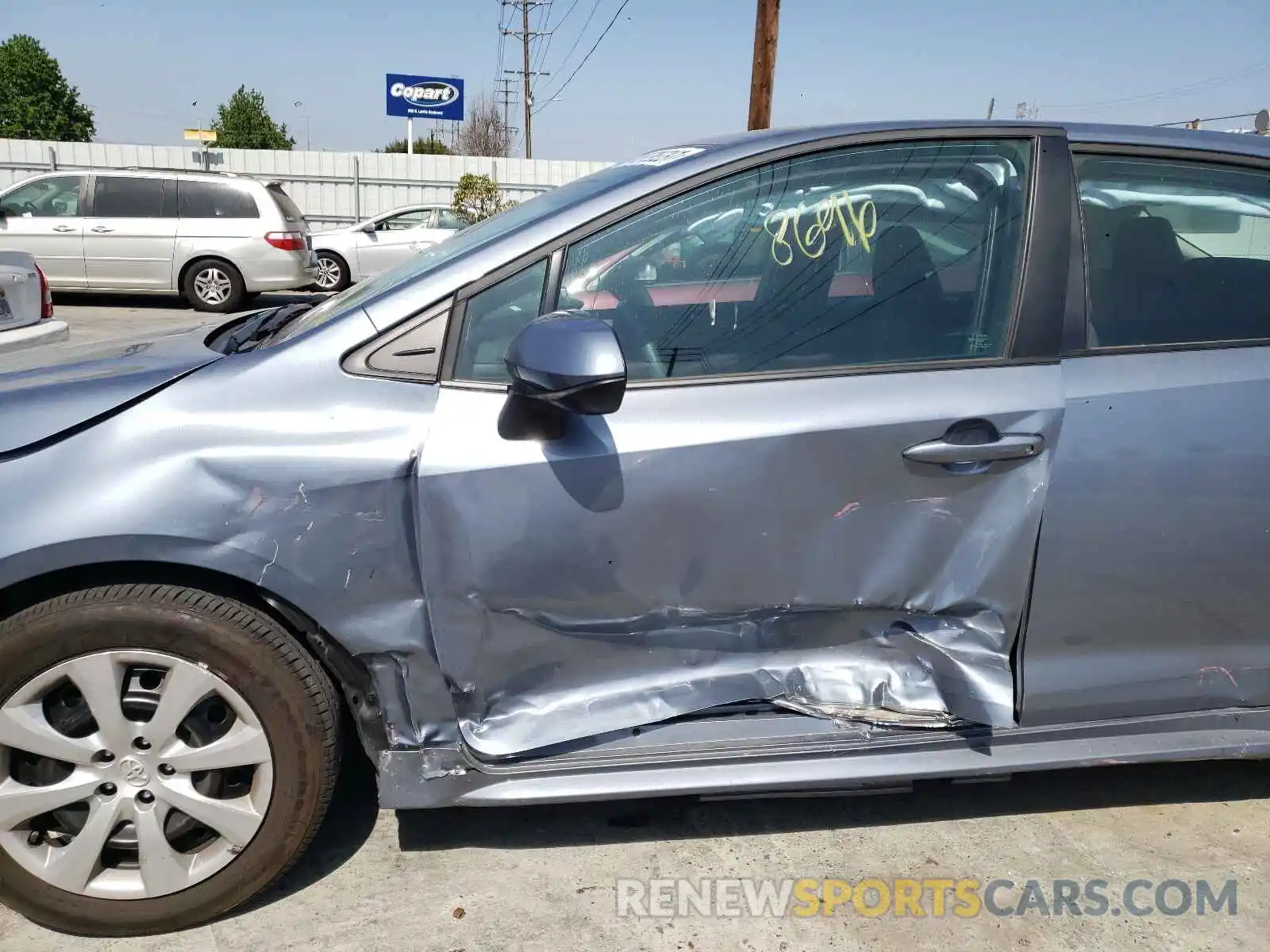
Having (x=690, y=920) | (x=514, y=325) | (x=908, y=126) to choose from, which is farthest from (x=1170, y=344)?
(x=690, y=920)

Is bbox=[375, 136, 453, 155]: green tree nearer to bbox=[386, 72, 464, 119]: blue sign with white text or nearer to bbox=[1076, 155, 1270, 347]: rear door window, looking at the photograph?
bbox=[386, 72, 464, 119]: blue sign with white text

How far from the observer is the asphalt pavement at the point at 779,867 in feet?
7.29

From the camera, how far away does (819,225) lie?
234cm

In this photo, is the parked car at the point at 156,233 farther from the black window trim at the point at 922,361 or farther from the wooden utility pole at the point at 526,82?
the wooden utility pole at the point at 526,82

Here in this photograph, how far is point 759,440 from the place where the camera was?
211 centimetres

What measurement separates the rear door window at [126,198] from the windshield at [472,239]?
11.8m

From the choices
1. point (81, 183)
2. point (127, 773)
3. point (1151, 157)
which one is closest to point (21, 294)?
point (127, 773)

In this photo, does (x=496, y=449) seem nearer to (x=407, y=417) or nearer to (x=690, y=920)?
(x=407, y=417)

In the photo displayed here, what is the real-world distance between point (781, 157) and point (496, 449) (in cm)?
94

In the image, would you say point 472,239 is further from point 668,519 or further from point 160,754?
point 160,754

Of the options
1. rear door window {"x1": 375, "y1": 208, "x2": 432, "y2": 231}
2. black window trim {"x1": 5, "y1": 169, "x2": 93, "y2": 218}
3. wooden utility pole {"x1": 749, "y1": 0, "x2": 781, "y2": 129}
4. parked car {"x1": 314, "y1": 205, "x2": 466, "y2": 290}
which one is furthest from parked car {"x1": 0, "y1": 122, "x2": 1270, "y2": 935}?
rear door window {"x1": 375, "y1": 208, "x2": 432, "y2": 231}

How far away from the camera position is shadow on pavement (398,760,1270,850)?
257 centimetres

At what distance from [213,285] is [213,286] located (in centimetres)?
1

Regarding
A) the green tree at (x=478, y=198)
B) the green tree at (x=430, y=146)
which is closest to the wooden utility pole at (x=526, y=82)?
the green tree at (x=430, y=146)
